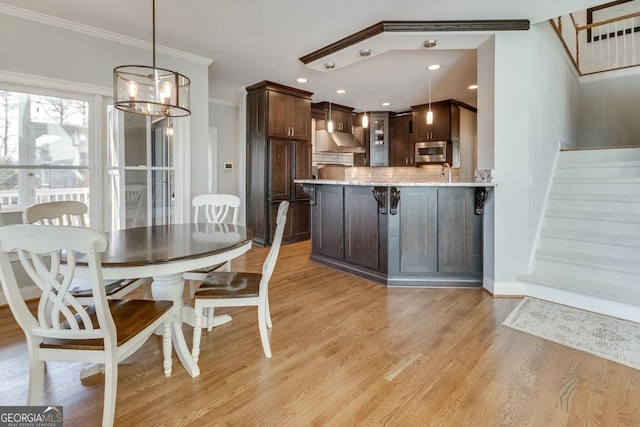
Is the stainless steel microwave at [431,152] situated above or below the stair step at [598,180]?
above

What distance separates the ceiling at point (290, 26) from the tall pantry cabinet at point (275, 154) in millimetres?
517

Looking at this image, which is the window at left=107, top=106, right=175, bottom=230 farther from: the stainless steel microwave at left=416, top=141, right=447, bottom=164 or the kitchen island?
the stainless steel microwave at left=416, top=141, right=447, bottom=164

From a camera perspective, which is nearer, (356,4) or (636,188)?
(356,4)

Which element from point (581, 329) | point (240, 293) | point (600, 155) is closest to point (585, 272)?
point (581, 329)

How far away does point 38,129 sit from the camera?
323 centimetres

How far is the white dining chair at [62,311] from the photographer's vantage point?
1257mm

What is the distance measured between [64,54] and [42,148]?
96cm

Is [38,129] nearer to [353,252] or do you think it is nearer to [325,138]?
[353,252]

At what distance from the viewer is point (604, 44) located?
603 cm

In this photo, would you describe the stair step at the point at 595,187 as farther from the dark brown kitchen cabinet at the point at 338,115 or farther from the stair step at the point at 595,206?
the dark brown kitchen cabinet at the point at 338,115

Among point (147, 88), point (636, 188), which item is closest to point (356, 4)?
point (147, 88)

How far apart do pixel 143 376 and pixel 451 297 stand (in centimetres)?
269

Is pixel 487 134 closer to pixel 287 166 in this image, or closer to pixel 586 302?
pixel 586 302

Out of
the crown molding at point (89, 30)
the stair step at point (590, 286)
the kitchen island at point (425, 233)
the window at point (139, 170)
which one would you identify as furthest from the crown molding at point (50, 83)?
the stair step at point (590, 286)
